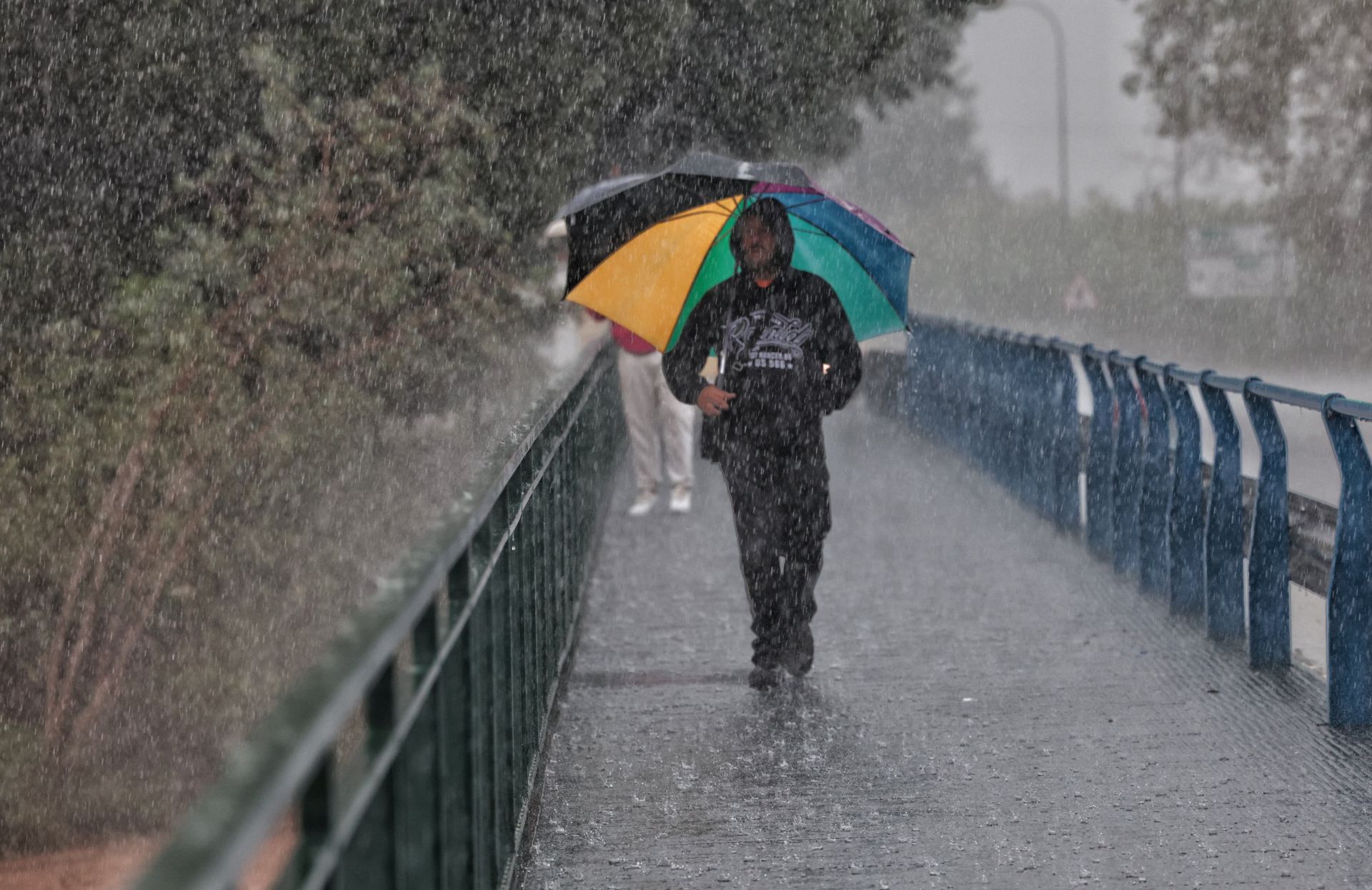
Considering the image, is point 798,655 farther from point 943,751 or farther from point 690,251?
point 690,251

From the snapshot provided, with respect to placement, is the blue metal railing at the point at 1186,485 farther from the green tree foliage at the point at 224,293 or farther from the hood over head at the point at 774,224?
the green tree foliage at the point at 224,293

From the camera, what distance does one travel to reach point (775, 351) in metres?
6.45

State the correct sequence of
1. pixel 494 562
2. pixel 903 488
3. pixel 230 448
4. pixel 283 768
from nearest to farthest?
pixel 283 768, pixel 494 562, pixel 903 488, pixel 230 448

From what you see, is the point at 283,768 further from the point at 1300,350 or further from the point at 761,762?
the point at 1300,350

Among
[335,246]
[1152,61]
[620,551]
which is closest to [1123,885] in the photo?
[620,551]

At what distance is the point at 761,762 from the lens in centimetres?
590

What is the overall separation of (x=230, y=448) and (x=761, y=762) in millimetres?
9725

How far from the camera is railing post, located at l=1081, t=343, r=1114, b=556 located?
1013 cm

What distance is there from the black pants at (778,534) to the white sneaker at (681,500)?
5.15 metres

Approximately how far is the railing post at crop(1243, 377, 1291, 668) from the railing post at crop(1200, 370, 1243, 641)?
0.48 m

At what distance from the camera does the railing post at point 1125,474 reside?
947 centimetres

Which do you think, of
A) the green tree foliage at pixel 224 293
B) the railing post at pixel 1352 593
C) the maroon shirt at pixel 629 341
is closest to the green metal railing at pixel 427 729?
the railing post at pixel 1352 593

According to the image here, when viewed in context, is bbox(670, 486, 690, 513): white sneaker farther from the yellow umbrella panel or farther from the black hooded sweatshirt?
Answer: the black hooded sweatshirt

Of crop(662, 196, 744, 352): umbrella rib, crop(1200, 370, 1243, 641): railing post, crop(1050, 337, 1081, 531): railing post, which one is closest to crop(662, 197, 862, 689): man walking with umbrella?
crop(662, 196, 744, 352): umbrella rib
